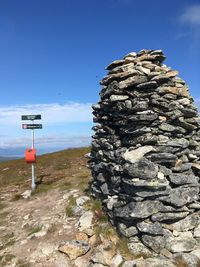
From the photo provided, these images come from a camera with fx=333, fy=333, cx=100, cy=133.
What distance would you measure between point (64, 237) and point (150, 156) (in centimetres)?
578

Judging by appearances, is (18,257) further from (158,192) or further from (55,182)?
(55,182)

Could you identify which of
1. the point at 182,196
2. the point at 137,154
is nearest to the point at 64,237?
the point at 137,154

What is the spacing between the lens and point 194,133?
55.5ft

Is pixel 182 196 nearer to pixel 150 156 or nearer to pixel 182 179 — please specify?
pixel 182 179

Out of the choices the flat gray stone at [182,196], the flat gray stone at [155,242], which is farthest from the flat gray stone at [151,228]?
the flat gray stone at [182,196]

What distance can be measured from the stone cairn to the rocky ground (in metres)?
0.67

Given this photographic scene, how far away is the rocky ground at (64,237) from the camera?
1381 centimetres

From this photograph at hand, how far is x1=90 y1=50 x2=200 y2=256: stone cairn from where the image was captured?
47.4 ft

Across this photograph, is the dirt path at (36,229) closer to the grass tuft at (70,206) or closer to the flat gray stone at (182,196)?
the grass tuft at (70,206)

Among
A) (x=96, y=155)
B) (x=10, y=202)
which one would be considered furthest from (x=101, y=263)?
(x=10, y=202)

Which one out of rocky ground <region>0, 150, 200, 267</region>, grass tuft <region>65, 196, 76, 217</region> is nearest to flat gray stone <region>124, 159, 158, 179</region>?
rocky ground <region>0, 150, 200, 267</region>

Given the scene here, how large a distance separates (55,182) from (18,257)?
1404 cm

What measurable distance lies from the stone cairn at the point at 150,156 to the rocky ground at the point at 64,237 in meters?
0.67

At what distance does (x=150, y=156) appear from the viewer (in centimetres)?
1520
